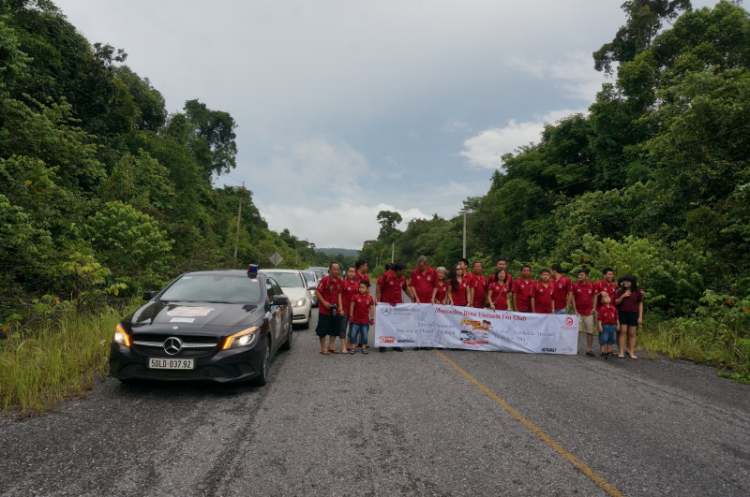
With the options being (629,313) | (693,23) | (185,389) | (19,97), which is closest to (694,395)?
(629,313)

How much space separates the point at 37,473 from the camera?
10.5 ft

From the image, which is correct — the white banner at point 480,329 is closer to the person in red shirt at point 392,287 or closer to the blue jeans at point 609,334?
the person in red shirt at point 392,287

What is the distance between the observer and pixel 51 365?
5.45 metres

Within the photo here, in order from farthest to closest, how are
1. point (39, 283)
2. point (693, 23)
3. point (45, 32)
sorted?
point (693, 23), point (45, 32), point (39, 283)

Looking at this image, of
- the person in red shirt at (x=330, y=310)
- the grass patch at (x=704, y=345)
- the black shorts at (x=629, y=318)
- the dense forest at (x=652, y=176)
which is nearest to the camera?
the grass patch at (x=704, y=345)

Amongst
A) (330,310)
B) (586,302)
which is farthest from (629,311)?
(330,310)

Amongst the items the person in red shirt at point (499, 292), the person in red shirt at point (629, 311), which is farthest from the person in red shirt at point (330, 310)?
the person in red shirt at point (629, 311)

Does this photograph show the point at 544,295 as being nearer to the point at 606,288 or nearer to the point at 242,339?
the point at 606,288

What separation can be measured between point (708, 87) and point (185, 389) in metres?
16.4

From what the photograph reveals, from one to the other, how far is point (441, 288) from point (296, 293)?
4125 mm

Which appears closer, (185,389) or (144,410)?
(144,410)

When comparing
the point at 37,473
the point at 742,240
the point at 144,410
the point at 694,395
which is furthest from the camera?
the point at 742,240

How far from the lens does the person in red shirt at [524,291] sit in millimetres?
9617

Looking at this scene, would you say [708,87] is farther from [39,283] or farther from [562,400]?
[39,283]
